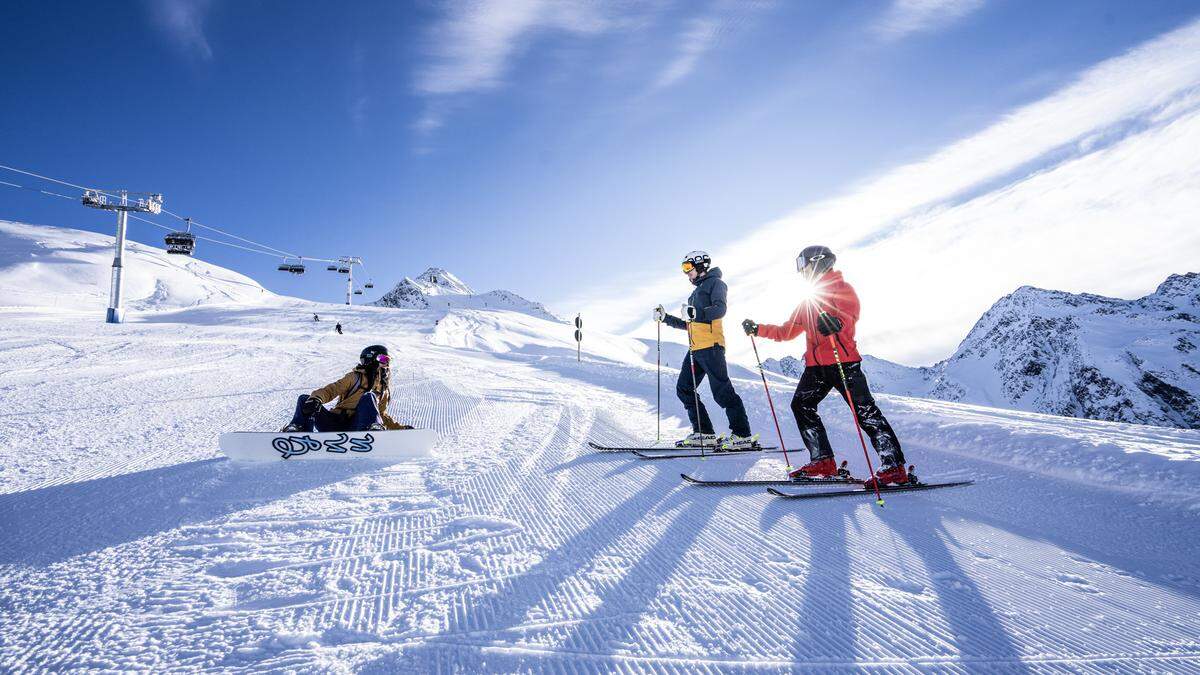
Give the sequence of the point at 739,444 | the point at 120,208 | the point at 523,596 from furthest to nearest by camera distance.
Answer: the point at 120,208 → the point at 739,444 → the point at 523,596

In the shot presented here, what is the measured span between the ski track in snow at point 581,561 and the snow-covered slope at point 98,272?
10638cm

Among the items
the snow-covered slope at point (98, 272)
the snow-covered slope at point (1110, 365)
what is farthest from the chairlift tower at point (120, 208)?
the snow-covered slope at point (1110, 365)

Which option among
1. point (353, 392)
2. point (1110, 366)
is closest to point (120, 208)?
point (353, 392)

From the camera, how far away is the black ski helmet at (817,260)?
4910 mm

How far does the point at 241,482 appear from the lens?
428 centimetres

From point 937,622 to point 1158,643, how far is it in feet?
3.04

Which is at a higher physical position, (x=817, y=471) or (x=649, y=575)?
(x=817, y=471)

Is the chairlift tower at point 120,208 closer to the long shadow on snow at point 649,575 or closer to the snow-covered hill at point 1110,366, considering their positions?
the long shadow on snow at point 649,575

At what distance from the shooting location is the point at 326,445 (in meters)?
5.12

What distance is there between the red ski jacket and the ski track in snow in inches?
50.9

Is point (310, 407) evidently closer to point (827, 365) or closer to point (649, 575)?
point (649, 575)

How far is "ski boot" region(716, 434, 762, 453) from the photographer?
19.9 feet

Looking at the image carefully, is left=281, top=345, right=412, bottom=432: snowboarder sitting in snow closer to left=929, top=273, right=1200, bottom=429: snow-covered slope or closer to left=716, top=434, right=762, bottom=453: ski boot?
left=716, top=434, right=762, bottom=453: ski boot

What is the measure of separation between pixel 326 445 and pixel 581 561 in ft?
11.3
